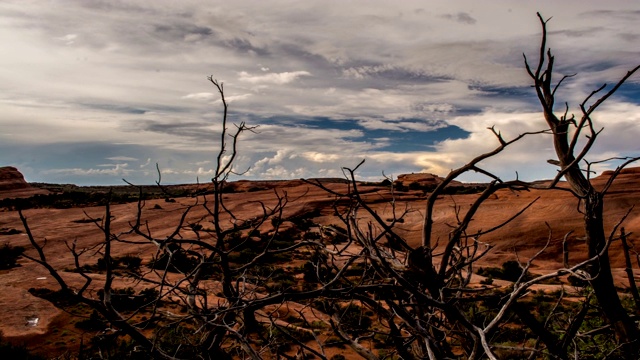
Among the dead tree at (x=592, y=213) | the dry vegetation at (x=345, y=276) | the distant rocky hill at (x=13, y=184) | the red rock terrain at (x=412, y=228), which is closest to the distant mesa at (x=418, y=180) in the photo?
the dry vegetation at (x=345, y=276)

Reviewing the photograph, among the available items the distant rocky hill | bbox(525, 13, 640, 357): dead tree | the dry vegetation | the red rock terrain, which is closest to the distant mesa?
the dry vegetation

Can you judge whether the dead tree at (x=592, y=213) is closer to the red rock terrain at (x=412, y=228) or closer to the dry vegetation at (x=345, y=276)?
the dry vegetation at (x=345, y=276)

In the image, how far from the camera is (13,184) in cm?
6241

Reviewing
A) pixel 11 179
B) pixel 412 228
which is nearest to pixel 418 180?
pixel 412 228

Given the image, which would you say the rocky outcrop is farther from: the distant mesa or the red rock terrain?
the distant mesa

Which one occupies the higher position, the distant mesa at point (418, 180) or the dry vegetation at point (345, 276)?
the distant mesa at point (418, 180)

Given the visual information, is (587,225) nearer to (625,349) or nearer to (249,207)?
(625,349)

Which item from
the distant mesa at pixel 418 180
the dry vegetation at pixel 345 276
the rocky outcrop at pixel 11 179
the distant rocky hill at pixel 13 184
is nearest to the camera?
the dry vegetation at pixel 345 276

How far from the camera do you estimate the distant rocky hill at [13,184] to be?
58.5m

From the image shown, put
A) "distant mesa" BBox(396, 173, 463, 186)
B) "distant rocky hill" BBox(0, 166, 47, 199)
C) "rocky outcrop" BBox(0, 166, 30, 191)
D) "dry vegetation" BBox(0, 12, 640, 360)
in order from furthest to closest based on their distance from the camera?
"rocky outcrop" BBox(0, 166, 30, 191), "distant rocky hill" BBox(0, 166, 47, 199), "distant mesa" BBox(396, 173, 463, 186), "dry vegetation" BBox(0, 12, 640, 360)

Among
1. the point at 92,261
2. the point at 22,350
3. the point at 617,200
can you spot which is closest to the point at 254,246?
the point at 92,261

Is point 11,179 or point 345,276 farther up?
point 11,179

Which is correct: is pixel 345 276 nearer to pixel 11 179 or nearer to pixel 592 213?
pixel 592 213

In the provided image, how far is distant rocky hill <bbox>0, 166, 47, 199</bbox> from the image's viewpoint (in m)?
58.5
